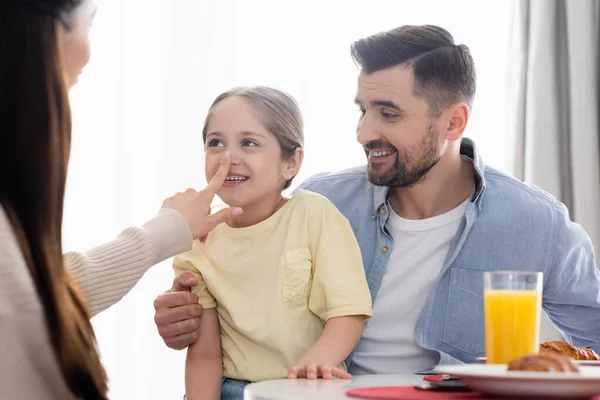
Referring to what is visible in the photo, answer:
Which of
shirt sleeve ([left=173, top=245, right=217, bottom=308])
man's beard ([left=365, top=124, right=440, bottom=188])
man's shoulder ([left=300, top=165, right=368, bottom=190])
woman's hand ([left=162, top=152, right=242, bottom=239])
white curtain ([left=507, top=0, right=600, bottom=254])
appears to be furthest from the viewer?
white curtain ([left=507, top=0, right=600, bottom=254])

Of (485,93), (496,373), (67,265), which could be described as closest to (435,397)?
(496,373)

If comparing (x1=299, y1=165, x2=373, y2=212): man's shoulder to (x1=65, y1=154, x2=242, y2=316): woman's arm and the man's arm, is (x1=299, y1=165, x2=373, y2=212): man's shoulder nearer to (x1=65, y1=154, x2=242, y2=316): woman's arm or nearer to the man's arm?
the man's arm

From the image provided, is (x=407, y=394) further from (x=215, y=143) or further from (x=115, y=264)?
(x=215, y=143)

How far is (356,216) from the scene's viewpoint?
7.19ft

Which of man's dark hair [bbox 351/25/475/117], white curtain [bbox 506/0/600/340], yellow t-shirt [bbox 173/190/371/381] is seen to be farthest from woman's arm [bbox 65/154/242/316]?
white curtain [bbox 506/0/600/340]

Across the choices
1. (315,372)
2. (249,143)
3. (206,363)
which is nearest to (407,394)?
(315,372)

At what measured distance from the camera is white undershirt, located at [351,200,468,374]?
1979mm

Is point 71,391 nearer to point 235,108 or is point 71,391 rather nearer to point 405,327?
point 235,108

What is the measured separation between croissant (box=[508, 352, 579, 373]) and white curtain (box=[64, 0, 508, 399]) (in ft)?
7.18

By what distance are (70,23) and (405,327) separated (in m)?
1.13

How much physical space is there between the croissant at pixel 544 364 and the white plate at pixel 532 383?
1 cm

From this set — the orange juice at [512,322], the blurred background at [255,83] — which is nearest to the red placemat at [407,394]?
the orange juice at [512,322]

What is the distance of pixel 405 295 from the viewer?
2.03 meters

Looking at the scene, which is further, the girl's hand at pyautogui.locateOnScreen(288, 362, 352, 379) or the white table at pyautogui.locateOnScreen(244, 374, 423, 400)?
the girl's hand at pyautogui.locateOnScreen(288, 362, 352, 379)
